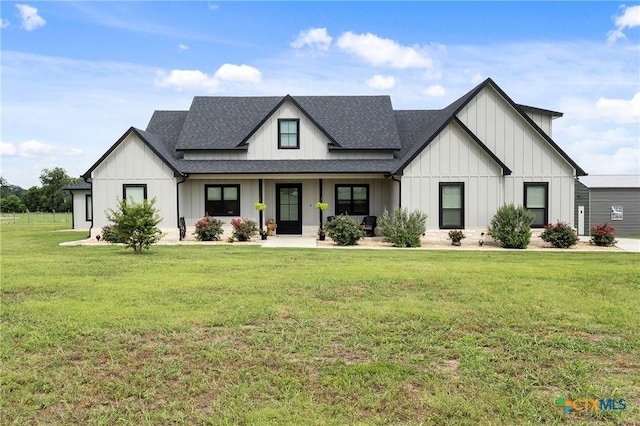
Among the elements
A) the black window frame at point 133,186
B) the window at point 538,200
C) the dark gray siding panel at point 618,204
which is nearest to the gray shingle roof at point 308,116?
the black window frame at point 133,186

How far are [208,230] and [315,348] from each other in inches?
603

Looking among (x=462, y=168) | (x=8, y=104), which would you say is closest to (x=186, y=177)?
(x=8, y=104)

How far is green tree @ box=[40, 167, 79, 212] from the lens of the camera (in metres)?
71.7

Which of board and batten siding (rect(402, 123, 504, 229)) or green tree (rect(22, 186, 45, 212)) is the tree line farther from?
board and batten siding (rect(402, 123, 504, 229))

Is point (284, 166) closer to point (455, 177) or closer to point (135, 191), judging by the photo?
point (135, 191)

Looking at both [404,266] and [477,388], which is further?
[404,266]

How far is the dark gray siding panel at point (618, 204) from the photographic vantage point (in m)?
27.2

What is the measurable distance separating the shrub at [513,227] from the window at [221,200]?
1146 centimetres

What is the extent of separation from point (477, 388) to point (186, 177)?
18.4 meters

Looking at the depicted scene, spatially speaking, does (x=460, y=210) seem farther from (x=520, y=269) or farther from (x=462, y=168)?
(x=520, y=269)

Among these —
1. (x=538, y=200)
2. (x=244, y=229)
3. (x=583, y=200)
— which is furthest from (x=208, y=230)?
(x=583, y=200)

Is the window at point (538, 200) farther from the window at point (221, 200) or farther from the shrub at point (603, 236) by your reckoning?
the window at point (221, 200)

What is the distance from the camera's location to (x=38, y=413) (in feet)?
11.9

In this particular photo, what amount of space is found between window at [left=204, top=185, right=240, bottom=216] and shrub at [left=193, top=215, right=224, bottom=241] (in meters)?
1.88
